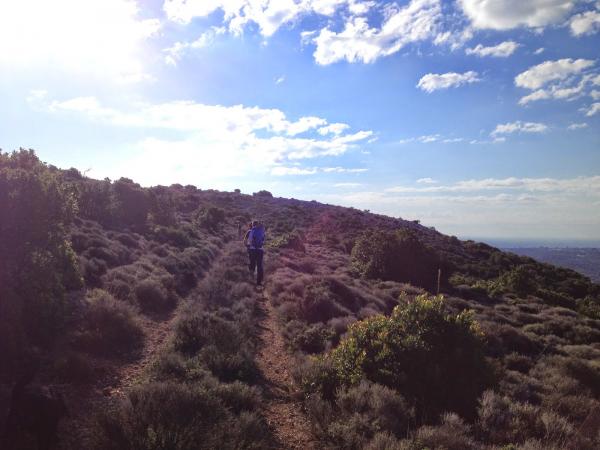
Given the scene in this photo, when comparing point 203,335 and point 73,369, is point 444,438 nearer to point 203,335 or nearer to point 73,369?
point 203,335

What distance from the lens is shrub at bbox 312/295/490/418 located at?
7.00 m

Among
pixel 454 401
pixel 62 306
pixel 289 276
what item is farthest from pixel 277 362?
pixel 289 276

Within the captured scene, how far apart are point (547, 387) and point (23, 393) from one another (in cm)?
961

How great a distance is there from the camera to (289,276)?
1892 cm

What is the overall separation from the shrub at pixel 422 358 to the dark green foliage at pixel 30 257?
5.59 meters

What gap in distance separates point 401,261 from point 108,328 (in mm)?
19011

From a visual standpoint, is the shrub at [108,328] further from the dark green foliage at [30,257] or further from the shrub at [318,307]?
the shrub at [318,307]

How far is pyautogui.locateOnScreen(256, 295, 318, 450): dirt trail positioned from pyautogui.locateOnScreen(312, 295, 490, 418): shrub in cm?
99

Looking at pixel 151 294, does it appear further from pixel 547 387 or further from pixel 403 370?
pixel 547 387

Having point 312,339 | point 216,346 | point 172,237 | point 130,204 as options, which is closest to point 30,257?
point 216,346

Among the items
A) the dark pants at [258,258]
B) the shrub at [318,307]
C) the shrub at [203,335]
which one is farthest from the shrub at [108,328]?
the dark pants at [258,258]

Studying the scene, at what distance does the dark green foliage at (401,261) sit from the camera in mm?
24922

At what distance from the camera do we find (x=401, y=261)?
2517 cm

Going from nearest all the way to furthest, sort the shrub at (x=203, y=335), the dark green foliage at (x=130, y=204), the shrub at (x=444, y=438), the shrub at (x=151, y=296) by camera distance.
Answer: the shrub at (x=444, y=438) < the shrub at (x=203, y=335) < the shrub at (x=151, y=296) < the dark green foliage at (x=130, y=204)
